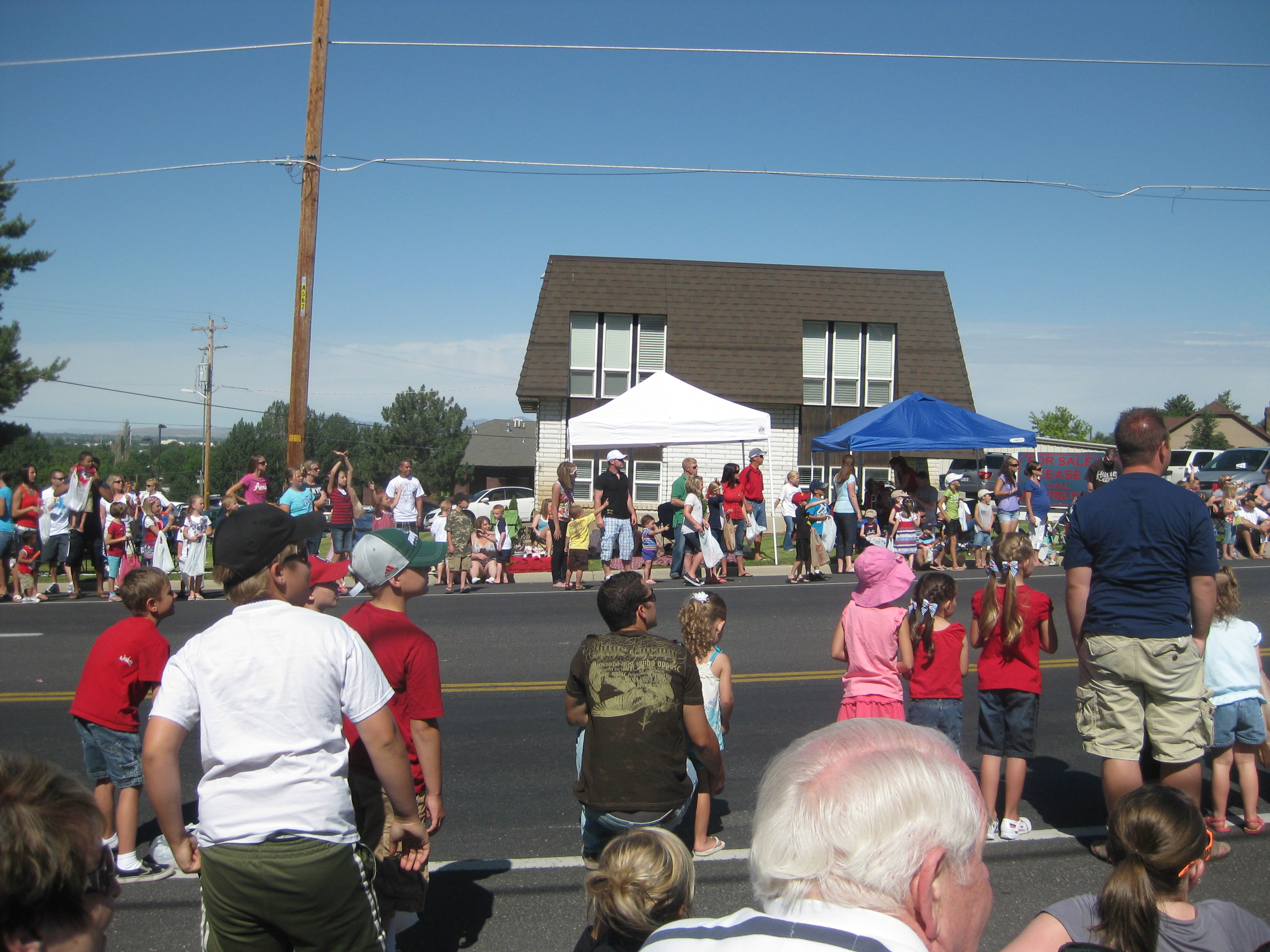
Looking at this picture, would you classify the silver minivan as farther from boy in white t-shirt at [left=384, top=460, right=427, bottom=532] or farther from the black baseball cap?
the black baseball cap

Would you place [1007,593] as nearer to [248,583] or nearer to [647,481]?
[248,583]

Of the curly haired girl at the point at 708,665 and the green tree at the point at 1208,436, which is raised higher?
the green tree at the point at 1208,436

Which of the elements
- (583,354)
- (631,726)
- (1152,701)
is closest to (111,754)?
(631,726)

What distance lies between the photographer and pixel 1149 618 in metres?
4.37

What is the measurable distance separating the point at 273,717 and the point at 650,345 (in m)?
26.9

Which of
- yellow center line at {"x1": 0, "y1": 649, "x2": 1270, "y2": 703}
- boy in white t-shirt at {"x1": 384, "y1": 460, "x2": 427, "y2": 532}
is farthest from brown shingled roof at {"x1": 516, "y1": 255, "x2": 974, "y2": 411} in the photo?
yellow center line at {"x1": 0, "y1": 649, "x2": 1270, "y2": 703}

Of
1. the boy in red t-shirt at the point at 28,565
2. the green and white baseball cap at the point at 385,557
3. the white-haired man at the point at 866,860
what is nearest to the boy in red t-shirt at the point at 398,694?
the green and white baseball cap at the point at 385,557

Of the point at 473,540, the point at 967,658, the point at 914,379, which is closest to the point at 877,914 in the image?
the point at 967,658

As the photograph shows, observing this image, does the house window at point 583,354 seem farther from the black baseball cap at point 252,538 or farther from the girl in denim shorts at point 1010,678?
the black baseball cap at point 252,538

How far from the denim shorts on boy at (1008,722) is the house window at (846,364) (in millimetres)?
24910

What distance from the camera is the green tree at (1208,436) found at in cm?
6134

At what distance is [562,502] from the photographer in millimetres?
15148

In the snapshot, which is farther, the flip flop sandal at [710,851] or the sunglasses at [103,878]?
the flip flop sandal at [710,851]

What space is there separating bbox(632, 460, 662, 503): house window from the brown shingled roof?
2854mm
